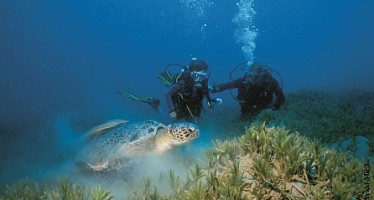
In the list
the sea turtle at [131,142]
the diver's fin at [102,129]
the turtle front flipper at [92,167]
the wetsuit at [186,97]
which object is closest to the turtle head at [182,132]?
the sea turtle at [131,142]

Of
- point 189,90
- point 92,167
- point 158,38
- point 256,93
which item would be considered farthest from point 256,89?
point 158,38

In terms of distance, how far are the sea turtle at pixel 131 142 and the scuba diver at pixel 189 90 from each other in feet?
6.57

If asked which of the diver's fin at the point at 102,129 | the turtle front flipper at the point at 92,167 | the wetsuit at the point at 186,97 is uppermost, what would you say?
the wetsuit at the point at 186,97

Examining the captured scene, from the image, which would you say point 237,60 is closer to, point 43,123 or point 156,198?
point 43,123

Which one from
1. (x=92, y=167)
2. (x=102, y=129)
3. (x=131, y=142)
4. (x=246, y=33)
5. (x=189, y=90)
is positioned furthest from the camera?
(x=246, y=33)

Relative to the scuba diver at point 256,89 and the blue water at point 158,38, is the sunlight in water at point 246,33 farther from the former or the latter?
the scuba diver at point 256,89

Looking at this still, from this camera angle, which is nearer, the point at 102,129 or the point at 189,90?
the point at 102,129

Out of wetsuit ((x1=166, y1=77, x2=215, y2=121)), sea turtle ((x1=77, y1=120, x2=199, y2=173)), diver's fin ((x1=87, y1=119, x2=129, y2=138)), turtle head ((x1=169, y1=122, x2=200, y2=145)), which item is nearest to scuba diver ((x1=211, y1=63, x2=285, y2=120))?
wetsuit ((x1=166, y1=77, x2=215, y2=121))

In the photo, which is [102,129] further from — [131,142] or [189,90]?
[189,90]

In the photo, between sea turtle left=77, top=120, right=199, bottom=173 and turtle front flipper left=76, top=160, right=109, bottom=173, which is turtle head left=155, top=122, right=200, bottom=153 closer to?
sea turtle left=77, top=120, right=199, bottom=173

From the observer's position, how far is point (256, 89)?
365 inches

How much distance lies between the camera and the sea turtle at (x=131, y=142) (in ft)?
15.9

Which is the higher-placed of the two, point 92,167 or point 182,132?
point 182,132

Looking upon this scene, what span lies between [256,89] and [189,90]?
2763 mm
